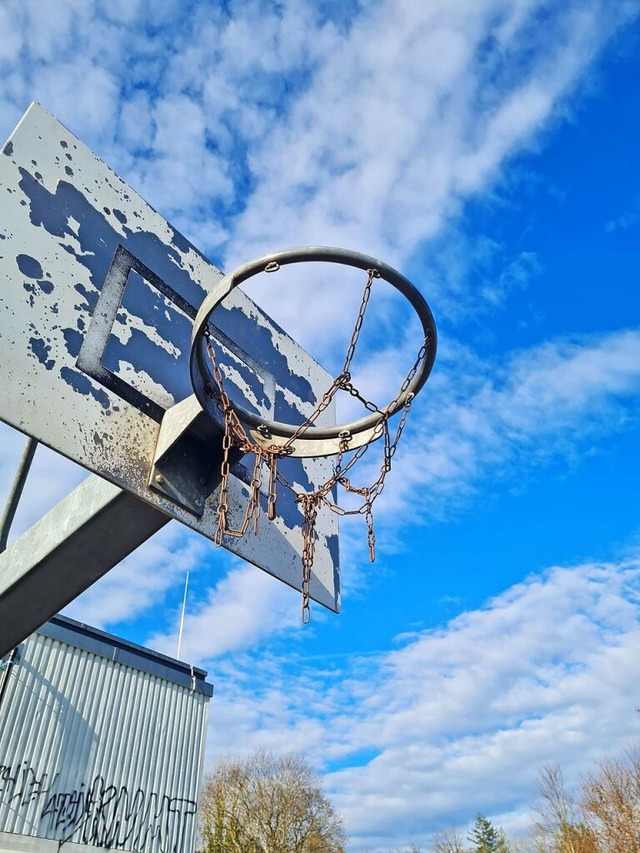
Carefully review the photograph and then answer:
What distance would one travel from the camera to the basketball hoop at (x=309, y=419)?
3348mm

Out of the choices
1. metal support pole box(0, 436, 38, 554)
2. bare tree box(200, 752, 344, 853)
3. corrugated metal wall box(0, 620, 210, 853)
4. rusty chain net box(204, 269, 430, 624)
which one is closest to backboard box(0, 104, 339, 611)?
rusty chain net box(204, 269, 430, 624)

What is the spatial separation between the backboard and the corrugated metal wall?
6286 mm

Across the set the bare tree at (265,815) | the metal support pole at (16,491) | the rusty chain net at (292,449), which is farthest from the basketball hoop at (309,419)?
the bare tree at (265,815)

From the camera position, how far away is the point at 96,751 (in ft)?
30.5

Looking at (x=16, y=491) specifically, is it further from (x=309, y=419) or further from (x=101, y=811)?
(x=101, y=811)

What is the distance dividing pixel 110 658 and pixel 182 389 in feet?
24.6

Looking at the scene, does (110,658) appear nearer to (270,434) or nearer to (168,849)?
(168,849)

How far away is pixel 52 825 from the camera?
8.58m

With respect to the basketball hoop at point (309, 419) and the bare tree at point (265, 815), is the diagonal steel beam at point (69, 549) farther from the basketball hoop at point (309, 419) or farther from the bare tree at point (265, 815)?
the bare tree at point (265, 815)

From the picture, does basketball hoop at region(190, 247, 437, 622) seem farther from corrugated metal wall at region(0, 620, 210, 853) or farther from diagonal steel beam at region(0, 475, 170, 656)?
corrugated metal wall at region(0, 620, 210, 853)

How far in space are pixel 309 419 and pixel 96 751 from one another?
303 inches

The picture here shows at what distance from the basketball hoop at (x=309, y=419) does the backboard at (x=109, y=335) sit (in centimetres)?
16

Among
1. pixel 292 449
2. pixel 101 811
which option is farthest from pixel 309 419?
pixel 101 811

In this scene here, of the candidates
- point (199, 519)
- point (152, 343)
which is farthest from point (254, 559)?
point (152, 343)
